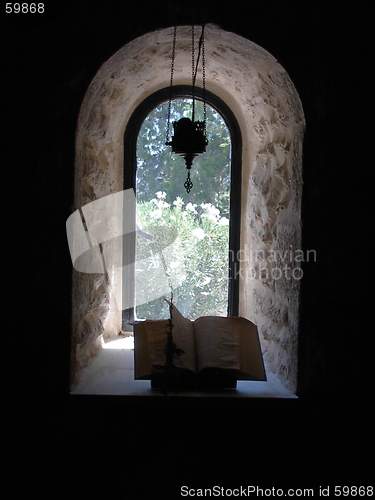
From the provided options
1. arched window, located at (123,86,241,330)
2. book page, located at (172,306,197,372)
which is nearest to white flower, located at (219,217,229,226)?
arched window, located at (123,86,241,330)

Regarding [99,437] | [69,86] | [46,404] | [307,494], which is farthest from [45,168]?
[307,494]

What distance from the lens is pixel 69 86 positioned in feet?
5.80

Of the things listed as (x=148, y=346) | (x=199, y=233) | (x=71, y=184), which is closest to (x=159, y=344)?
(x=148, y=346)

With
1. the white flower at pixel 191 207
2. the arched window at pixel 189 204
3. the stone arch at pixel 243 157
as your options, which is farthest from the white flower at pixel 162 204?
the stone arch at pixel 243 157

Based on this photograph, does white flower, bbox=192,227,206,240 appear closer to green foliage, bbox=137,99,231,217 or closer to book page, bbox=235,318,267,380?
green foliage, bbox=137,99,231,217

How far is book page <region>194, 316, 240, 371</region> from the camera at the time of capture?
1.92m

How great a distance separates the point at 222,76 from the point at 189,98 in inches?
12.8

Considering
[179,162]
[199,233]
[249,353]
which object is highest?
[179,162]

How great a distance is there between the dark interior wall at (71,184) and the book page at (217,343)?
152 millimetres

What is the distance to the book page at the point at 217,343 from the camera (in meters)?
1.92

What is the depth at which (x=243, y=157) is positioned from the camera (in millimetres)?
2734

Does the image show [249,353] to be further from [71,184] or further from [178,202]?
[178,202]

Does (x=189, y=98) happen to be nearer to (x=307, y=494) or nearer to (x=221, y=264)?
(x=221, y=264)

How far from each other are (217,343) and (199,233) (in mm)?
901
